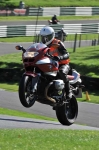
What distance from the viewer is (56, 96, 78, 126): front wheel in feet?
45.7

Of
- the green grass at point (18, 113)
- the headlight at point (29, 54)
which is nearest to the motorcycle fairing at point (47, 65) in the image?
the headlight at point (29, 54)

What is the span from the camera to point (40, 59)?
12.9 meters

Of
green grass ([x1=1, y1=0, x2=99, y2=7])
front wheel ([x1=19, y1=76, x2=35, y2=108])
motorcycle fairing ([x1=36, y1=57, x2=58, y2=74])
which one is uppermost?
motorcycle fairing ([x1=36, y1=57, x2=58, y2=74])

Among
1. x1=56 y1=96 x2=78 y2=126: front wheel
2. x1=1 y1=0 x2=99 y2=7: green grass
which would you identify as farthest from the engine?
x1=1 y1=0 x2=99 y2=7: green grass

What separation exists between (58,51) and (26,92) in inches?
71.0

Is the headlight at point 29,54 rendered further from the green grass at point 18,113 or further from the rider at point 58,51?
the green grass at point 18,113

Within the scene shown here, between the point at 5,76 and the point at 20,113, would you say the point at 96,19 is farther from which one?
the point at 20,113

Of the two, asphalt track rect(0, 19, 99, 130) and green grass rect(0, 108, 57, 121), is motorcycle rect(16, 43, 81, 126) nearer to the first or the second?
asphalt track rect(0, 19, 99, 130)

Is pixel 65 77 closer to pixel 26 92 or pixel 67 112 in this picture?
pixel 67 112

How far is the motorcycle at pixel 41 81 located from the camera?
40.7 ft

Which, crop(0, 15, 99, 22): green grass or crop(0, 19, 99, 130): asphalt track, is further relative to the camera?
crop(0, 15, 99, 22): green grass

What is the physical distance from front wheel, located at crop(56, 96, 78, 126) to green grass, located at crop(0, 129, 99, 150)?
2040 millimetres

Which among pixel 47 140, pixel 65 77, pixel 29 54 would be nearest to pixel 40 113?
pixel 65 77

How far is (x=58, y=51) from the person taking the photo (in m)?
13.8
